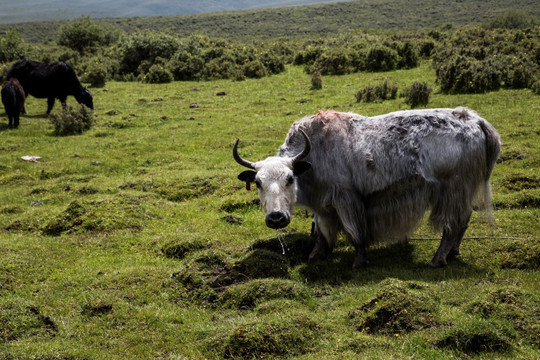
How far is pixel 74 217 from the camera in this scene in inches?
388

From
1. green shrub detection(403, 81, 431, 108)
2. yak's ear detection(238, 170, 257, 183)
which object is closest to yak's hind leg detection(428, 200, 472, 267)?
yak's ear detection(238, 170, 257, 183)

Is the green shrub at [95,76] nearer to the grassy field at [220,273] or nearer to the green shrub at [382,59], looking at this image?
the grassy field at [220,273]

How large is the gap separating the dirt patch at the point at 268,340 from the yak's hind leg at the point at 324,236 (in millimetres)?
2416

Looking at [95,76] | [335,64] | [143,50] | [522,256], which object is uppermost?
[143,50]

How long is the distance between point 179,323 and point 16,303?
2.07 meters

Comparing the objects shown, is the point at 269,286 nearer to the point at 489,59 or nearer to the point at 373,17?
the point at 489,59

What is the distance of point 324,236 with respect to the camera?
780 centimetres

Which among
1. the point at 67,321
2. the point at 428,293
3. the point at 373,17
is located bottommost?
the point at 67,321

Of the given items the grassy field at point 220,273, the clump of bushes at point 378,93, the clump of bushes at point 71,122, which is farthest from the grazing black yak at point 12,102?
the clump of bushes at point 378,93

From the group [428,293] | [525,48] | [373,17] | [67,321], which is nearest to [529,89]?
[525,48]

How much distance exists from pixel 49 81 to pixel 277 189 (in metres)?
17.5

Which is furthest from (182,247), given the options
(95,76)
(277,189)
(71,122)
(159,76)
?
(95,76)

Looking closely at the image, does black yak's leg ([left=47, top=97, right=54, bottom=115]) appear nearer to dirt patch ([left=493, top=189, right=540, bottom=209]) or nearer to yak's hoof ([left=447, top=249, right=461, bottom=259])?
dirt patch ([left=493, top=189, right=540, bottom=209])

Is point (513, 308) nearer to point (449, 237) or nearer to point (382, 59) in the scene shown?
point (449, 237)
